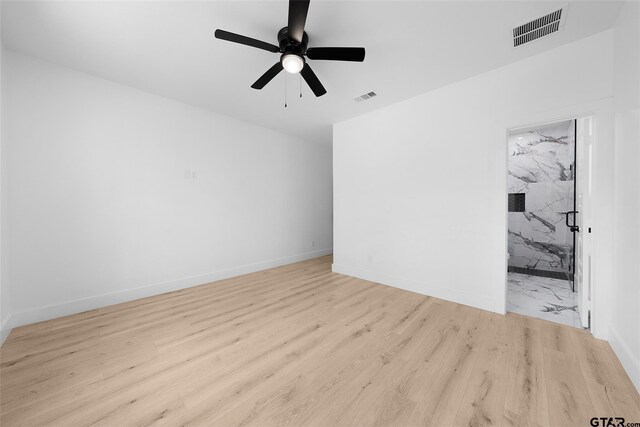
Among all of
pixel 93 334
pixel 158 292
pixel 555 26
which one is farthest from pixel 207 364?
pixel 555 26

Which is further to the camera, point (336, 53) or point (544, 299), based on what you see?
point (544, 299)

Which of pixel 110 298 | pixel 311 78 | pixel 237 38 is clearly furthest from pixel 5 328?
pixel 311 78

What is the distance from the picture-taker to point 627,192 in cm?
178

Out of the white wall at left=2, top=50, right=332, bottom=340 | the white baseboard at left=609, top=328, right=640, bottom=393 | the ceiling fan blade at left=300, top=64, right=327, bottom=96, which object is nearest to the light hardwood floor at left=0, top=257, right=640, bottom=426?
the white baseboard at left=609, top=328, right=640, bottom=393

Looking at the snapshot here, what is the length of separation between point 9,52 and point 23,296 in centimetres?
248

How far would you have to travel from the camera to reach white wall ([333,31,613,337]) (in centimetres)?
213

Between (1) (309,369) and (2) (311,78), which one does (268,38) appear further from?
(1) (309,369)

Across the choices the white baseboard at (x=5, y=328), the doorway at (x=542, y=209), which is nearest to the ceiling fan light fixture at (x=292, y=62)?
the doorway at (x=542, y=209)

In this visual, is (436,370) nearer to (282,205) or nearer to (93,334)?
(93,334)

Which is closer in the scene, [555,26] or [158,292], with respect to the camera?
[555,26]

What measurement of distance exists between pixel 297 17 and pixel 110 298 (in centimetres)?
368

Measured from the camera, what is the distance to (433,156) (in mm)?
3168

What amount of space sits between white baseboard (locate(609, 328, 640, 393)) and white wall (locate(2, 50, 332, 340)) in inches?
173

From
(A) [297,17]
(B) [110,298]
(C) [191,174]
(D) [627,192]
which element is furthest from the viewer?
(C) [191,174]
